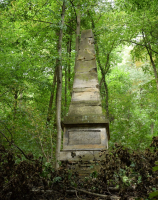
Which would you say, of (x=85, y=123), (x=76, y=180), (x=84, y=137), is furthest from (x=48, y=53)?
(x=76, y=180)

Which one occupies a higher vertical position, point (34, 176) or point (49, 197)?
point (34, 176)

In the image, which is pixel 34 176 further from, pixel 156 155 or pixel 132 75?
pixel 132 75

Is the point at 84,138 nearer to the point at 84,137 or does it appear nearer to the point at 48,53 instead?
the point at 84,137

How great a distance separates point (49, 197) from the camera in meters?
2.75

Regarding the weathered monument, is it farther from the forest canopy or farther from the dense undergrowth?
the forest canopy

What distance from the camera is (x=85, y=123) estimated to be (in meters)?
4.79

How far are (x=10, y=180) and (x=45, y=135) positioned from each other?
8263 mm

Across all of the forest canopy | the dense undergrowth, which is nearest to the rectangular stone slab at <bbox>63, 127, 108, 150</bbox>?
the dense undergrowth

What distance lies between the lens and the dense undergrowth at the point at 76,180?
2.52m

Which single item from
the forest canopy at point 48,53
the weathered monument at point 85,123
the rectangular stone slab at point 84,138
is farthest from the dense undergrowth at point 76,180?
the forest canopy at point 48,53

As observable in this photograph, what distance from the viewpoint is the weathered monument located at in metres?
4.59

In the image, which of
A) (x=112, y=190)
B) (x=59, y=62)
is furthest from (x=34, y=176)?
(x=59, y=62)

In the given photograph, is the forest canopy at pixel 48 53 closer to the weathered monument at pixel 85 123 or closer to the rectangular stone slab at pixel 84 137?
the weathered monument at pixel 85 123

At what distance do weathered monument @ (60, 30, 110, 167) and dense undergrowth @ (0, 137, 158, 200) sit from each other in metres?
1.39
